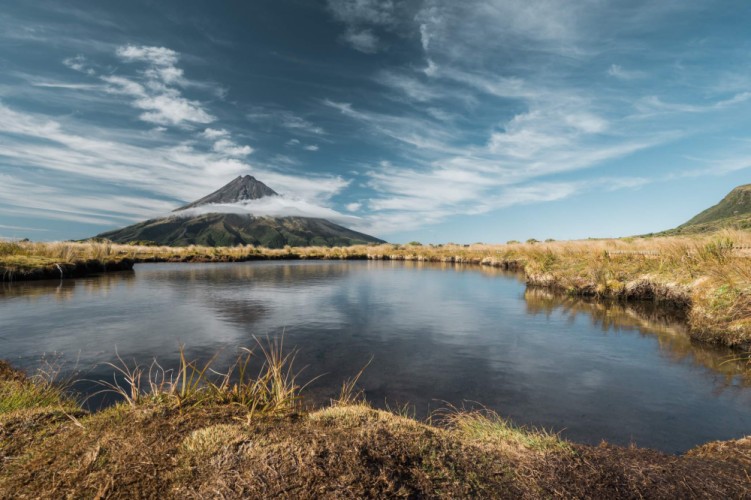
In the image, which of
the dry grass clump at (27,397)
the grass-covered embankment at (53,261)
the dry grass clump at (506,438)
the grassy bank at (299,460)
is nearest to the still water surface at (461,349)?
the dry grass clump at (506,438)

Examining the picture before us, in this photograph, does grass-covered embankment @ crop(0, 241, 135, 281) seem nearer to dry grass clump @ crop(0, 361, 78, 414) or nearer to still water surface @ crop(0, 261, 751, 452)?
still water surface @ crop(0, 261, 751, 452)

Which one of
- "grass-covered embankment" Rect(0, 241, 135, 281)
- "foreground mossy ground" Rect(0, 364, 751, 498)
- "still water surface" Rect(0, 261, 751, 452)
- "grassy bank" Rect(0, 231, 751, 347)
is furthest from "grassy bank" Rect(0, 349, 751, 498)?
"grass-covered embankment" Rect(0, 241, 135, 281)

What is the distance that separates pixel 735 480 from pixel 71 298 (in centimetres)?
2313

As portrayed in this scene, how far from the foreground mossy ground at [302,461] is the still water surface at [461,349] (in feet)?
7.08

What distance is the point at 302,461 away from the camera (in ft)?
10.5

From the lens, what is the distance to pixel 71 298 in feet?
57.0

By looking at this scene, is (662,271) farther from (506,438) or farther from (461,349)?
(506,438)

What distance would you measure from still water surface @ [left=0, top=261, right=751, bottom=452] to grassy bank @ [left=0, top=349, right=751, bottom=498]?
2.15m

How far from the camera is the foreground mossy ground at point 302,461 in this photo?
2.99m

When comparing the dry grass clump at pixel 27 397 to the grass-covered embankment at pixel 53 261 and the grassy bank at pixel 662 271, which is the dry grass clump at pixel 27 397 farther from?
the grass-covered embankment at pixel 53 261

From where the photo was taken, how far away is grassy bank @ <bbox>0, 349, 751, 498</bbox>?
9.84 ft

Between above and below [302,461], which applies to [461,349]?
below

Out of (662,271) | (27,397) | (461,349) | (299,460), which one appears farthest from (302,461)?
(662,271)

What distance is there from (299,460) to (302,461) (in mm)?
30
